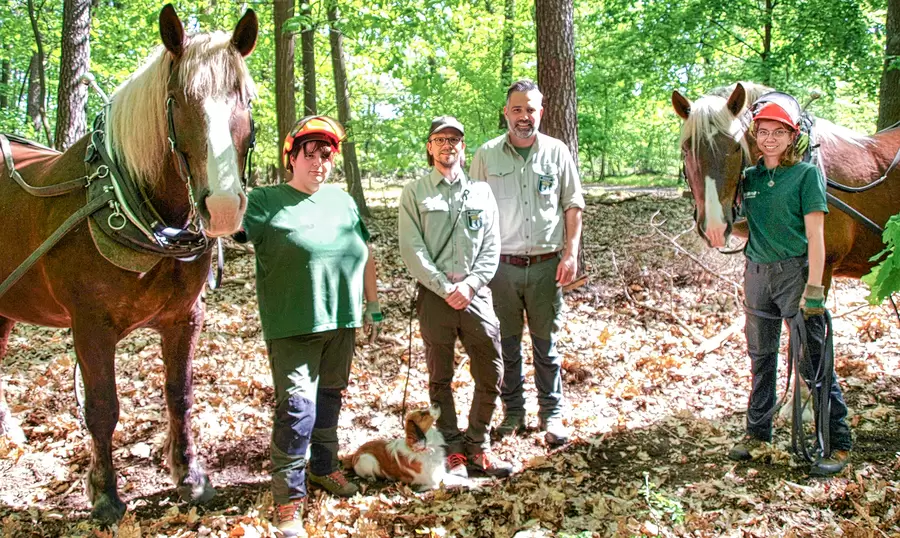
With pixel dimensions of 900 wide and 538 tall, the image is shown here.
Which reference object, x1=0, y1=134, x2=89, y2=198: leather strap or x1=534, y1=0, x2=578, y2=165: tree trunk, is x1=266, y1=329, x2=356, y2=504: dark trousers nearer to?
x1=0, y1=134, x2=89, y2=198: leather strap

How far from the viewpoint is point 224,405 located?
4.70 m

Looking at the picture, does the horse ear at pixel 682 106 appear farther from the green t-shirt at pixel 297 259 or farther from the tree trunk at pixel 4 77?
the tree trunk at pixel 4 77

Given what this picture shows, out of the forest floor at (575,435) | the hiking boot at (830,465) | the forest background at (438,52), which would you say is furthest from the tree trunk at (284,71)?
the hiking boot at (830,465)

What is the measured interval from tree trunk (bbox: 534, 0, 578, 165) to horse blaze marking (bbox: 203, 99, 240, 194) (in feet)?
14.8

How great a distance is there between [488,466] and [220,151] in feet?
7.81

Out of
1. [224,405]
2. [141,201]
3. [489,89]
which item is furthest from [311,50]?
[141,201]

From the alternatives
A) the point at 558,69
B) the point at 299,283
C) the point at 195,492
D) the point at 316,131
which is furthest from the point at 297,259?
the point at 558,69

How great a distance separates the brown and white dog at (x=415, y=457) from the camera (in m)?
3.51

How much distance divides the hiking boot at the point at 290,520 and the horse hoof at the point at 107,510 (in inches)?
35.0

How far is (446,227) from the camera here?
11.8ft

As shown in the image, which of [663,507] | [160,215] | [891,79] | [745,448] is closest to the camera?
[160,215]

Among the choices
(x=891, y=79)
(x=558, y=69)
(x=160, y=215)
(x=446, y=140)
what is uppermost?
(x=558, y=69)

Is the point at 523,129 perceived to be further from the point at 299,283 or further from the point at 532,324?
the point at 299,283

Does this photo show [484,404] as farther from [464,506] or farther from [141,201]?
[141,201]
